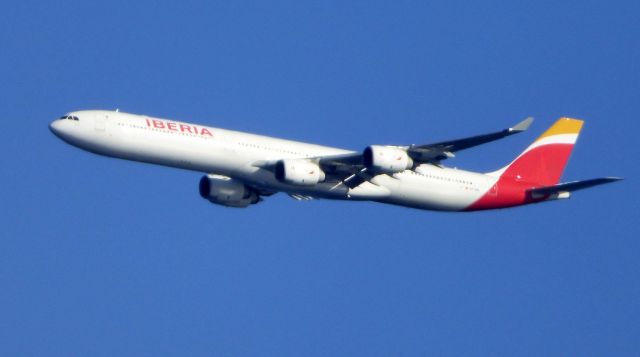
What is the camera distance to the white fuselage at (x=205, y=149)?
6256cm

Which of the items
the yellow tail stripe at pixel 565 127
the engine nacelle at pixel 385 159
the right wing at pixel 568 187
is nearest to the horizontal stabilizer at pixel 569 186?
Answer: the right wing at pixel 568 187

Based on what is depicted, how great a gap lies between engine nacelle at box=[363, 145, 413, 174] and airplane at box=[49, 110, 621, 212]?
0.05 metres

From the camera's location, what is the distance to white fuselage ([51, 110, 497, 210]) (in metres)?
62.6

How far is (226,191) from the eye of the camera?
67812 millimetres

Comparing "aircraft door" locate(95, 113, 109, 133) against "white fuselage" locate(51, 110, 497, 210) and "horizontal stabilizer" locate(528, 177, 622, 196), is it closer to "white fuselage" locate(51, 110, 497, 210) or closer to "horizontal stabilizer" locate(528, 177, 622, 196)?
"white fuselage" locate(51, 110, 497, 210)

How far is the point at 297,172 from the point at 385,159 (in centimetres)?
440

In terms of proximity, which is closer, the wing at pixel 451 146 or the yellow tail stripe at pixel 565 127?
the wing at pixel 451 146

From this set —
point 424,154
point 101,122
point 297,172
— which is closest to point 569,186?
point 424,154

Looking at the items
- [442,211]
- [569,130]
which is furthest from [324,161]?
[569,130]

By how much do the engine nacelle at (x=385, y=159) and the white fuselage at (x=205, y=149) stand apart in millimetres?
2261

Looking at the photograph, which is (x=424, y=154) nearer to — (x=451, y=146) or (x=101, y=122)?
(x=451, y=146)

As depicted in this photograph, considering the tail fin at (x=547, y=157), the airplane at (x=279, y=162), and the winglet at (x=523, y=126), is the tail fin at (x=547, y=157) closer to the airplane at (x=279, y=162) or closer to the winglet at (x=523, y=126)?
the airplane at (x=279, y=162)

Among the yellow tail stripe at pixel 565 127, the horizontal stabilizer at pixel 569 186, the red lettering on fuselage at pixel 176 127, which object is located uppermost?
the yellow tail stripe at pixel 565 127

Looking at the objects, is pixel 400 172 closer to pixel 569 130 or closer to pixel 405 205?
pixel 405 205
